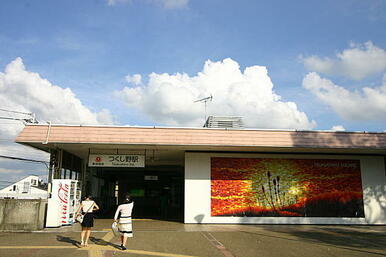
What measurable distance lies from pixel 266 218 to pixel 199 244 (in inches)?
269

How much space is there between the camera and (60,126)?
1334 centimetres

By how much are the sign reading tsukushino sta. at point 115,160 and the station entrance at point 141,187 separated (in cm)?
711

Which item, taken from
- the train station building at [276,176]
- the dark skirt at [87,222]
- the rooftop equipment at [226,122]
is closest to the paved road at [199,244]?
the dark skirt at [87,222]

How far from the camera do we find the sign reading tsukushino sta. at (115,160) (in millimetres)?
14953

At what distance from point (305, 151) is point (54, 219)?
11.6 m

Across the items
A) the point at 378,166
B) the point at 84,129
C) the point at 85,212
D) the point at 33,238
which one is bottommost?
the point at 33,238

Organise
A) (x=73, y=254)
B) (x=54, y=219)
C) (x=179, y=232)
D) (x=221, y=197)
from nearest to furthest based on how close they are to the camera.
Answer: (x=73, y=254), (x=179, y=232), (x=54, y=219), (x=221, y=197)

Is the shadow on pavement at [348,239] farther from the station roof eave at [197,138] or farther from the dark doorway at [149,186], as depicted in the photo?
the dark doorway at [149,186]

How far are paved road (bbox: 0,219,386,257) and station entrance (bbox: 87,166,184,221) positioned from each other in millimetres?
11222

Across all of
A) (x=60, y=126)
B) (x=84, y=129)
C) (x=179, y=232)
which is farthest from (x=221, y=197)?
(x=60, y=126)

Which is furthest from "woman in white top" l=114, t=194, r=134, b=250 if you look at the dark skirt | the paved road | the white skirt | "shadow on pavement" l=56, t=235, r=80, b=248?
"shadow on pavement" l=56, t=235, r=80, b=248

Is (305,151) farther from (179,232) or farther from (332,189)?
(179,232)

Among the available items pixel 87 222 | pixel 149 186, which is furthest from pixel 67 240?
pixel 149 186

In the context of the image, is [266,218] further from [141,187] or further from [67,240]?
[141,187]
